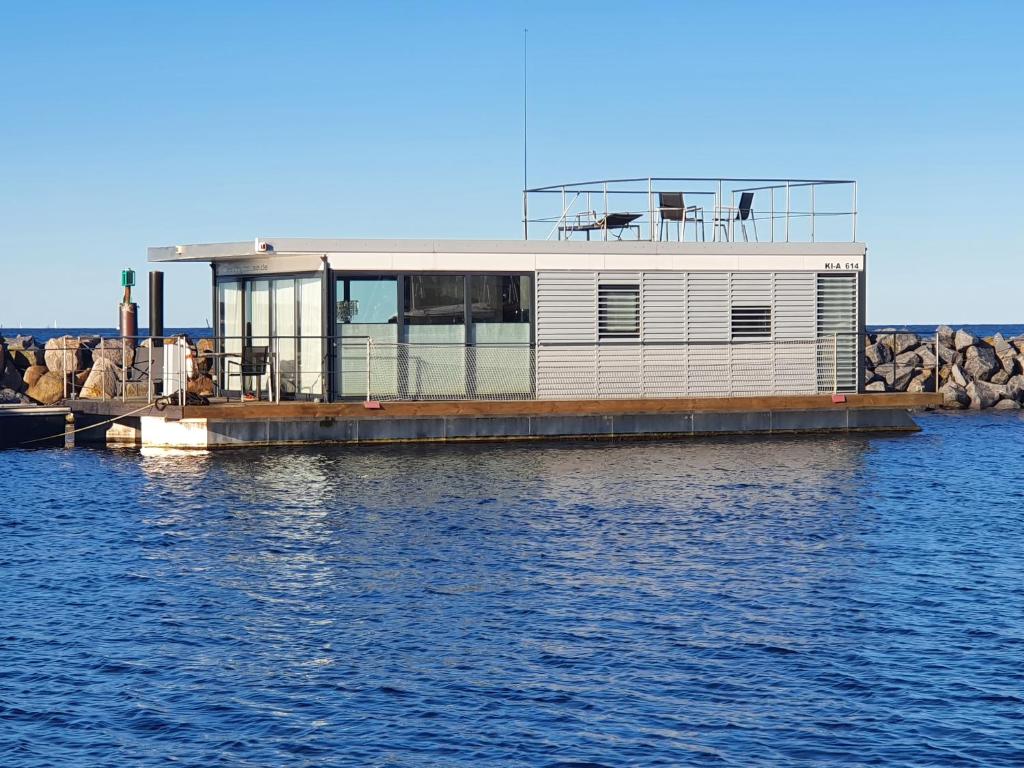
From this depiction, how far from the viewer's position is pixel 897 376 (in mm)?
48031

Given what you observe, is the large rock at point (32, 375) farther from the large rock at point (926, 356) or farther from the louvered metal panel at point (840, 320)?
the large rock at point (926, 356)

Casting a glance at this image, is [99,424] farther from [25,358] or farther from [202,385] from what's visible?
[25,358]

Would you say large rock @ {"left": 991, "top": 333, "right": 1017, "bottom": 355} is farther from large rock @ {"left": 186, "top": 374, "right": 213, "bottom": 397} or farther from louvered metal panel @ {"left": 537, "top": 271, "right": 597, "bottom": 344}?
large rock @ {"left": 186, "top": 374, "right": 213, "bottom": 397}

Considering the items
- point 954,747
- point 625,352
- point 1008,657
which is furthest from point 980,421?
point 954,747

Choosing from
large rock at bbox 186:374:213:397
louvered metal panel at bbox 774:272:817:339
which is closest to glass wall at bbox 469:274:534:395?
louvered metal panel at bbox 774:272:817:339

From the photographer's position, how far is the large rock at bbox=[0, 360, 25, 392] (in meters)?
46.0

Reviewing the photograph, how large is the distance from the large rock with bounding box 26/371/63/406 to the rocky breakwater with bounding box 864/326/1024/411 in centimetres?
2697

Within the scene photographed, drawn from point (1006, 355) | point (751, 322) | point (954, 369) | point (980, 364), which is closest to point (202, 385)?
point (751, 322)

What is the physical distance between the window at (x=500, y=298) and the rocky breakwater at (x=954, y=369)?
20763mm

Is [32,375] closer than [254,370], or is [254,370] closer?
[254,370]

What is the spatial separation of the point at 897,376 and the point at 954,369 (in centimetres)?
315

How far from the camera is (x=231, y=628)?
47.1 feet

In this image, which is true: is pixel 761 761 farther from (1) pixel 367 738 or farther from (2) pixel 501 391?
(2) pixel 501 391

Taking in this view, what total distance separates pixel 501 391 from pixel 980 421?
840 inches
